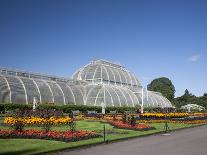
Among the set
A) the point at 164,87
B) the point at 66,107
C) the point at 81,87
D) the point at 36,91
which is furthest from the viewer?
the point at 164,87

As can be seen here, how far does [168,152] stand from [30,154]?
22.7 ft

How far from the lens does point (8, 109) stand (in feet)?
153

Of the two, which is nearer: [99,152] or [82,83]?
[99,152]

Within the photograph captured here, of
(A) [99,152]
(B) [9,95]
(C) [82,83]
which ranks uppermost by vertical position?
(C) [82,83]

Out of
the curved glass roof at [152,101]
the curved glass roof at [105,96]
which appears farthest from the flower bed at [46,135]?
the curved glass roof at [152,101]

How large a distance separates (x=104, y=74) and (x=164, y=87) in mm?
67052

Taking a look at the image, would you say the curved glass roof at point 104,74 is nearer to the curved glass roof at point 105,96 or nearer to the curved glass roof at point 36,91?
the curved glass roof at point 105,96

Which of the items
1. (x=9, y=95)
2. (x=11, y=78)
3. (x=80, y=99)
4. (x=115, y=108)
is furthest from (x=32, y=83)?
(x=115, y=108)

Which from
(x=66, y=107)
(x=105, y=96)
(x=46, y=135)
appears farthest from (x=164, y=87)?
(x=46, y=135)

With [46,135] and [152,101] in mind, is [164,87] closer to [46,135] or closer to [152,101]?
[152,101]

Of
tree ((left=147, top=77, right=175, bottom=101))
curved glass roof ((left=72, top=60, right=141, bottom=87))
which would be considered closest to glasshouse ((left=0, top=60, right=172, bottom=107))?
curved glass roof ((left=72, top=60, right=141, bottom=87))

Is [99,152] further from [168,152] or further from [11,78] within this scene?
[11,78]

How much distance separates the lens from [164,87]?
14638 centimetres

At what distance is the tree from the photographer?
144 metres
